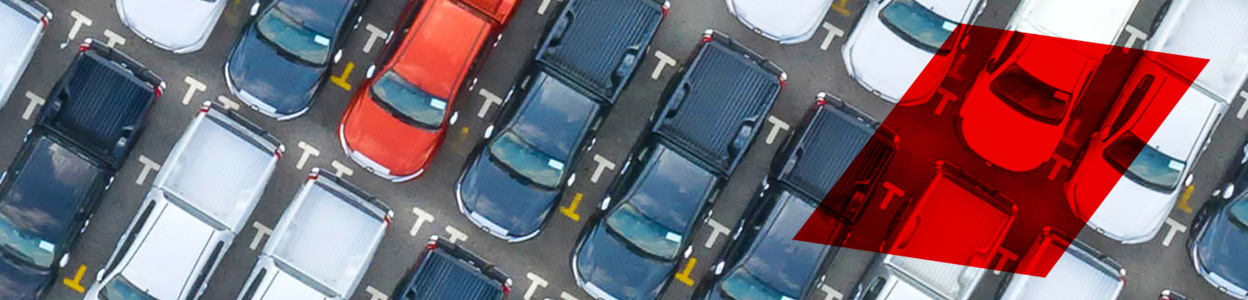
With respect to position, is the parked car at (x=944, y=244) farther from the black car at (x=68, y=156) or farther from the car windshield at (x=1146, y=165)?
the black car at (x=68, y=156)

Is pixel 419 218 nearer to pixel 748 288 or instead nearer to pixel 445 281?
pixel 445 281

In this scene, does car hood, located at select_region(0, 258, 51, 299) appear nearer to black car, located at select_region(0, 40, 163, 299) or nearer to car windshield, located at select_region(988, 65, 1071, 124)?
black car, located at select_region(0, 40, 163, 299)

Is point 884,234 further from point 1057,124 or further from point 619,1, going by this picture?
point 619,1

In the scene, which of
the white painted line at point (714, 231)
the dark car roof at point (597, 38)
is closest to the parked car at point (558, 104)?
the dark car roof at point (597, 38)

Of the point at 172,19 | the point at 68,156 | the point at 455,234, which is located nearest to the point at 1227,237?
the point at 455,234

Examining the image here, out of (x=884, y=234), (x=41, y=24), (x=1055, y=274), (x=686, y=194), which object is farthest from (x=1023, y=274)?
(x=41, y=24)
